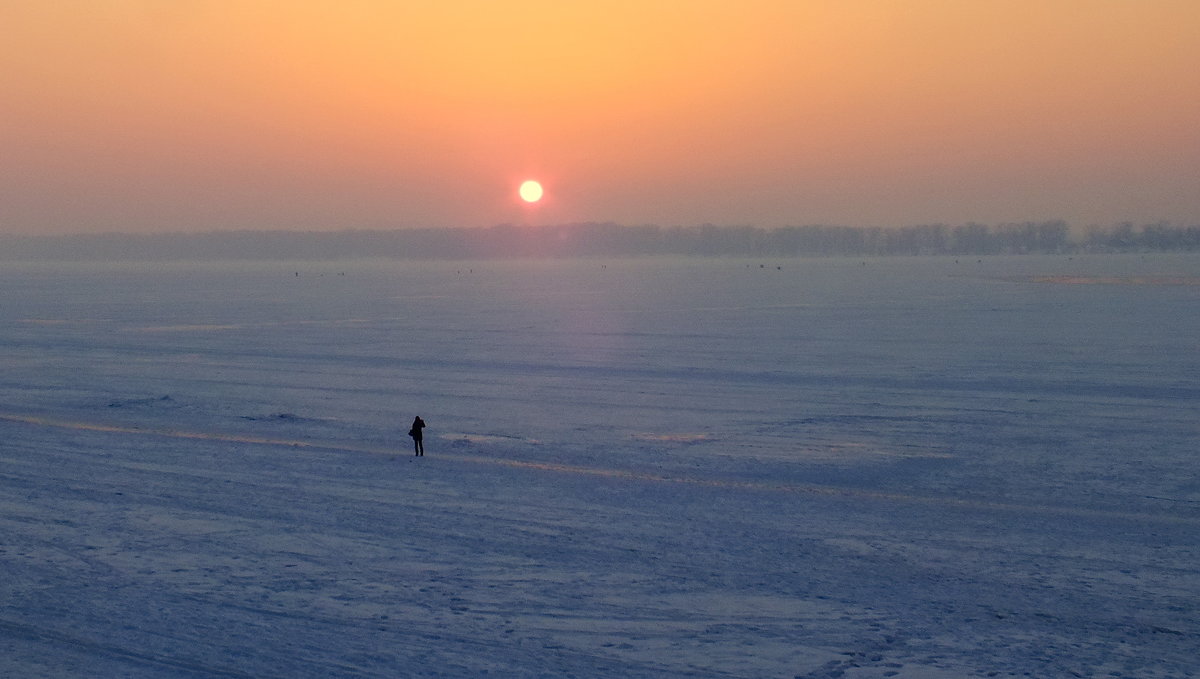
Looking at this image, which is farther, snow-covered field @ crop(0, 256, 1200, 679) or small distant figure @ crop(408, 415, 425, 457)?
small distant figure @ crop(408, 415, 425, 457)

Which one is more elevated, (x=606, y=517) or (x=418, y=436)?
(x=418, y=436)

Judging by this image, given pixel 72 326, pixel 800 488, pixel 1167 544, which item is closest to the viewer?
pixel 1167 544

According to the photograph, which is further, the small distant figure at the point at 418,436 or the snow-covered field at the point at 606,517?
the small distant figure at the point at 418,436

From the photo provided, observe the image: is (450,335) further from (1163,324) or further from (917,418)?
(1163,324)

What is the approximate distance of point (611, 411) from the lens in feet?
55.9

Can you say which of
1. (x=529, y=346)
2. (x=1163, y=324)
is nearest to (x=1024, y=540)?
(x=529, y=346)

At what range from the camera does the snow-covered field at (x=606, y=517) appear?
273 inches

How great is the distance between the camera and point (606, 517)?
1027 cm

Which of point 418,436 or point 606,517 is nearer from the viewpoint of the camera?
point 606,517

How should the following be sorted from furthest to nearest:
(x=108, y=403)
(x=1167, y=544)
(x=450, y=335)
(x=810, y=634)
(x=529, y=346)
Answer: (x=450, y=335)
(x=529, y=346)
(x=108, y=403)
(x=1167, y=544)
(x=810, y=634)

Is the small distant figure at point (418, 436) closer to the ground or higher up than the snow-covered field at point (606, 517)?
higher up

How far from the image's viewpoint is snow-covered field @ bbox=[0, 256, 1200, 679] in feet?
22.7

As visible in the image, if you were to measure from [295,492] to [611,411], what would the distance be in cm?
661

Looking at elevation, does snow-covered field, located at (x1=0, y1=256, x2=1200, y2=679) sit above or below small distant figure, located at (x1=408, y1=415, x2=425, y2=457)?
below
